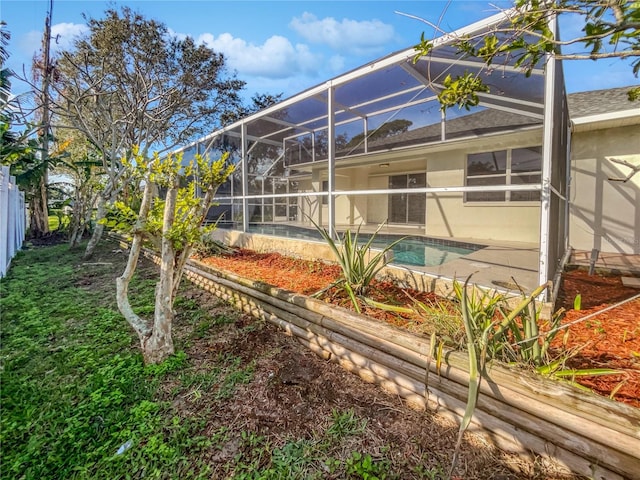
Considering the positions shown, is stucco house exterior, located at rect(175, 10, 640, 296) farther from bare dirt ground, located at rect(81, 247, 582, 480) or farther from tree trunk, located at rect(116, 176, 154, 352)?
tree trunk, located at rect(116, 176, 154, 352)

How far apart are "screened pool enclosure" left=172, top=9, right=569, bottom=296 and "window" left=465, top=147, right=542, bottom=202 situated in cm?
3

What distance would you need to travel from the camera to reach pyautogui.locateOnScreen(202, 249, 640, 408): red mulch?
189cm

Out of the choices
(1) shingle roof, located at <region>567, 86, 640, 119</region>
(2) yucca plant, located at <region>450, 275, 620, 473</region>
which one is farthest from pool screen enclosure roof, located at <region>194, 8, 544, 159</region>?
(2) yucca plant, located at <region>450, 275, 620, 473</region>

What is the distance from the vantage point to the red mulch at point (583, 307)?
189 cm

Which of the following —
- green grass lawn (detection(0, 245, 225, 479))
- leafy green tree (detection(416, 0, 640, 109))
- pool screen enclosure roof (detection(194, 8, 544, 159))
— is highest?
pool screen enclosure roof (detection(194, 8, 544, 159))

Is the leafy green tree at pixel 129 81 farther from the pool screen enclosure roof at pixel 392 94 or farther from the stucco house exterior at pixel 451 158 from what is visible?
the pool screen enclosure roof at pixel 392 94

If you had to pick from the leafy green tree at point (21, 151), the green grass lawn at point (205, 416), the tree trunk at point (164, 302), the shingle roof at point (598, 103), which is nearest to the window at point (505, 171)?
the shingle roof at point (598, 103)

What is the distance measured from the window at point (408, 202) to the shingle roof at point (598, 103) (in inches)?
177

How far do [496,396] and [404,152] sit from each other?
8859 millimetres

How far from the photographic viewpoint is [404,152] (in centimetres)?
949

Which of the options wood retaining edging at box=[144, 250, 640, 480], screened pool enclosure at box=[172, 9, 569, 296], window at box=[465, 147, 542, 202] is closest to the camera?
wood retaining edging at box=[144, 250, 640, 480]

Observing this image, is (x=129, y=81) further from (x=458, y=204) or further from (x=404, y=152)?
(x=458, y=204)

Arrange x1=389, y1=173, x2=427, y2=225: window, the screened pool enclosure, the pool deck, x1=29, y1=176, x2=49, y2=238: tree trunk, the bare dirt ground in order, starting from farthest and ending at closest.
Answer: x1=389, y1=173, x2=427, y2=225: window < x1=29, y1=176, x2=49, y2=238: tree trunk < the screened pool enclosure < the pool deck < the bare dirt ground

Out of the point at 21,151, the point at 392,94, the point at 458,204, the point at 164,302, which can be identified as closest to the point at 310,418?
the point at 164,302
